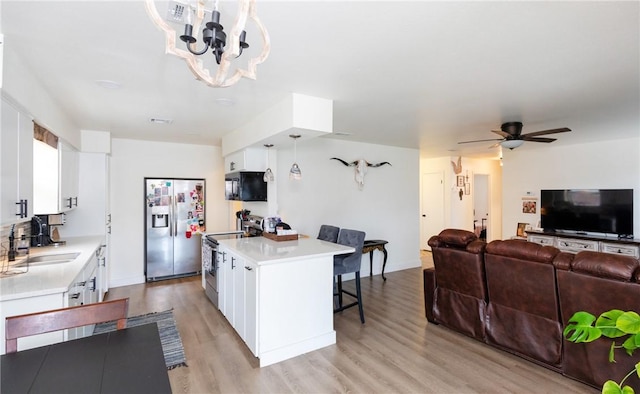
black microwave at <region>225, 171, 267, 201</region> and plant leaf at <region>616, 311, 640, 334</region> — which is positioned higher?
black microwave at <region>225, 171, 267, 201</region>

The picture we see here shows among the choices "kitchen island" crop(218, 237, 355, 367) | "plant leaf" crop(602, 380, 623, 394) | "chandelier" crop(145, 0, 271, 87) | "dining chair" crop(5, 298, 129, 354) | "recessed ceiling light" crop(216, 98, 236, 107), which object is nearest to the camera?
"chandelier" crop(145, 0, 271, 87)

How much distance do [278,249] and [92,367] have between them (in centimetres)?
195

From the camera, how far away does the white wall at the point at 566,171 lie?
514 centimetres

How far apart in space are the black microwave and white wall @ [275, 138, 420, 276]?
42cm

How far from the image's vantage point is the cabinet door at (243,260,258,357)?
2648mm

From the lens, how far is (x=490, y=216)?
8164mm

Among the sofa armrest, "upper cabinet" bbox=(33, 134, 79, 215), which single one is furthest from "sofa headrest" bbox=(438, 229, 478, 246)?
"upper cabinet" bbox=(33, 134, 79, 215)

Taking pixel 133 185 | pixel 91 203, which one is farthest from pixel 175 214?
pixel 91 203

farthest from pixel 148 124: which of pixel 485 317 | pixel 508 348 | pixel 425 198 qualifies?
pixel 425 198

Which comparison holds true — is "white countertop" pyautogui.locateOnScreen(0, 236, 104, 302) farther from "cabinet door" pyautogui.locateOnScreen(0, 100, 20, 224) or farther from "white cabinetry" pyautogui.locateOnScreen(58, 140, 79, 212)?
"white cabinetry" pyautogui.locateOnScreen(58, 140, 79, 212)

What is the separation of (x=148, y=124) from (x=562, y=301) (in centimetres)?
480

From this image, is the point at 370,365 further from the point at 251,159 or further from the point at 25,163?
Answer: the point at 25,163

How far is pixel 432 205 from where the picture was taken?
7.99m

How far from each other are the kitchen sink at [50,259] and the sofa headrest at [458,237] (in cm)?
362
